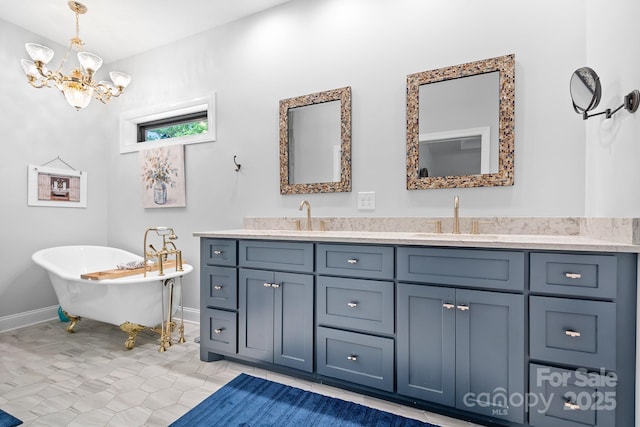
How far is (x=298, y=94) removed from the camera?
8.71ft

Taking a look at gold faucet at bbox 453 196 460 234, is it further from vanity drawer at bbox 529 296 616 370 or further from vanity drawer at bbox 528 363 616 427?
vanity drawer at bbox 528 363 616 427

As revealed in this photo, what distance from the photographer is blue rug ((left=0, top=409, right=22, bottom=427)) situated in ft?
5.31

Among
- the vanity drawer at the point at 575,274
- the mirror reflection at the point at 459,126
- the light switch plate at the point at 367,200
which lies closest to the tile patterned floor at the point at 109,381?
the vanity drawer at the point at 575,274

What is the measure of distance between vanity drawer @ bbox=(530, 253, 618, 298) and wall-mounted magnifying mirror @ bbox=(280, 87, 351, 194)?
1.35m

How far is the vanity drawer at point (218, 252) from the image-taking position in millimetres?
2227

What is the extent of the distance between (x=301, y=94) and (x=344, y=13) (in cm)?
68

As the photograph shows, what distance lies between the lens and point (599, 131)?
5.49 feet

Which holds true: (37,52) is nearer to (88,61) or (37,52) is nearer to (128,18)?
(88,61)

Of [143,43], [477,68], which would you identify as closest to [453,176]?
[477,68]

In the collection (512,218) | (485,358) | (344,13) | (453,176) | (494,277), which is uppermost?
(344,13)

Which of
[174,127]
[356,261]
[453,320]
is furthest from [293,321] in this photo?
[174,127]

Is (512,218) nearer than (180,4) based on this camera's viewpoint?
Yes

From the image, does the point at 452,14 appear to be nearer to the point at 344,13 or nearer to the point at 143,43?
the point at 344,13

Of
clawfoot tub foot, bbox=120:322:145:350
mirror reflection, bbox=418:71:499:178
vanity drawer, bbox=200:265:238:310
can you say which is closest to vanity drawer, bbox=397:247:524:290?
Result: mirror reflection, bbox=418:71:499:178
